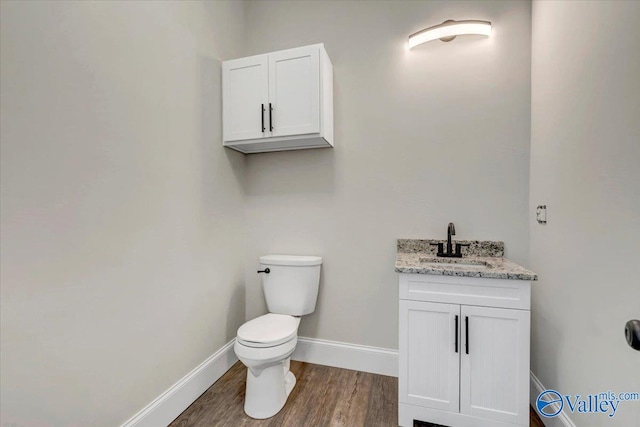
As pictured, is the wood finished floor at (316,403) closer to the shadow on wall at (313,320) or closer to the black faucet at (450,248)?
the shadow on wall at (313,320)

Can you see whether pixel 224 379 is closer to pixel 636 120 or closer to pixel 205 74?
pixel 205 74

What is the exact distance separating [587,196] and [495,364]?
862mm

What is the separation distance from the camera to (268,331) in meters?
1.62

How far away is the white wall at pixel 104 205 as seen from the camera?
0.96 m

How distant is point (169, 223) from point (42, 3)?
0.99 m

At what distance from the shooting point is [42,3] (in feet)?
3.31

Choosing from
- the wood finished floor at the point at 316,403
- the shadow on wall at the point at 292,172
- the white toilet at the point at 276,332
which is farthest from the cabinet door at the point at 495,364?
the shadow on wall at the point at 292,172

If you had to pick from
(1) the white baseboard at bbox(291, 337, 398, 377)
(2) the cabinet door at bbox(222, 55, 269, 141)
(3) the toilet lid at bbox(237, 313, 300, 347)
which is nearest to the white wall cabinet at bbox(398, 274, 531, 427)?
(1) the white baseboard at bbox(291, 337, 398, 377)

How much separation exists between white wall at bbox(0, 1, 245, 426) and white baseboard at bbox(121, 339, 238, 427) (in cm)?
6

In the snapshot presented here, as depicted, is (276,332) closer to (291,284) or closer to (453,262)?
(291,284)

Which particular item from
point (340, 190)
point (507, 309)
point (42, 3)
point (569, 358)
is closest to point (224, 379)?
point (340, 190)

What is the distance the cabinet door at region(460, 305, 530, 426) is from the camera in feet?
4.28

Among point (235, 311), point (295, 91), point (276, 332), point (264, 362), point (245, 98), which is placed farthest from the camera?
point (235, 311)

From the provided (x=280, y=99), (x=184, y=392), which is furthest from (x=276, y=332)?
(x=280, y=99)
